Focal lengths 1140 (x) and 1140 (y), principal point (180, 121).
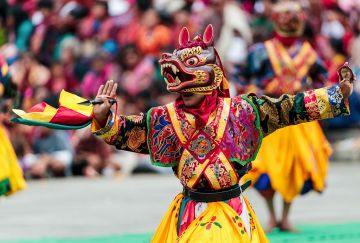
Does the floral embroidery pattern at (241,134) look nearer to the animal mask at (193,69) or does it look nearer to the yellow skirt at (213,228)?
the animal mask at (193,69)

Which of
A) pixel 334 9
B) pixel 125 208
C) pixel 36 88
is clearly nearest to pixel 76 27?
pixel 36 88

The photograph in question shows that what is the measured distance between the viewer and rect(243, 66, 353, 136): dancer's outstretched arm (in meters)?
6.40

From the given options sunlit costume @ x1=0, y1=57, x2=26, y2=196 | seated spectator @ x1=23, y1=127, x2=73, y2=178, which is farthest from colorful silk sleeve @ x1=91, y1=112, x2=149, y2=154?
seated spectator @ x1=23, y1=127, x2=73, y2=178

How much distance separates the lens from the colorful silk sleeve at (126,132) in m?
6.28

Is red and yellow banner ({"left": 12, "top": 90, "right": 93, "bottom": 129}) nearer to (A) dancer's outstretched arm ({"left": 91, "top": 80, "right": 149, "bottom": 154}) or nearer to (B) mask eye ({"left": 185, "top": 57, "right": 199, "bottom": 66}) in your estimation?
(A) dancer's outstretched arm ({"left": 91, "top": 80, "right": 149, "bottom": 154})

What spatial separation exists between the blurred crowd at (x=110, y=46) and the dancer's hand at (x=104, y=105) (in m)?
8.71

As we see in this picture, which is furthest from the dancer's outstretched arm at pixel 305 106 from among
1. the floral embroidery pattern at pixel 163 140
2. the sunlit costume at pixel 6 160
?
the sunlit costume at pixel 6 160

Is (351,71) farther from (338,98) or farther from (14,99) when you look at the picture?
(14,99)

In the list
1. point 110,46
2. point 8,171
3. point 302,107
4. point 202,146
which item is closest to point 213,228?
point 202,146

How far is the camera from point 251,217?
6.44m

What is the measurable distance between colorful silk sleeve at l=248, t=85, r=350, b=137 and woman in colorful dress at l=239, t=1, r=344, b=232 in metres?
3.54

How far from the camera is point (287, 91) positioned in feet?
32.9

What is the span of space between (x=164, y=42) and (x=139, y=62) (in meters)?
0.49

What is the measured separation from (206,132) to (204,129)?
0.02 metres
